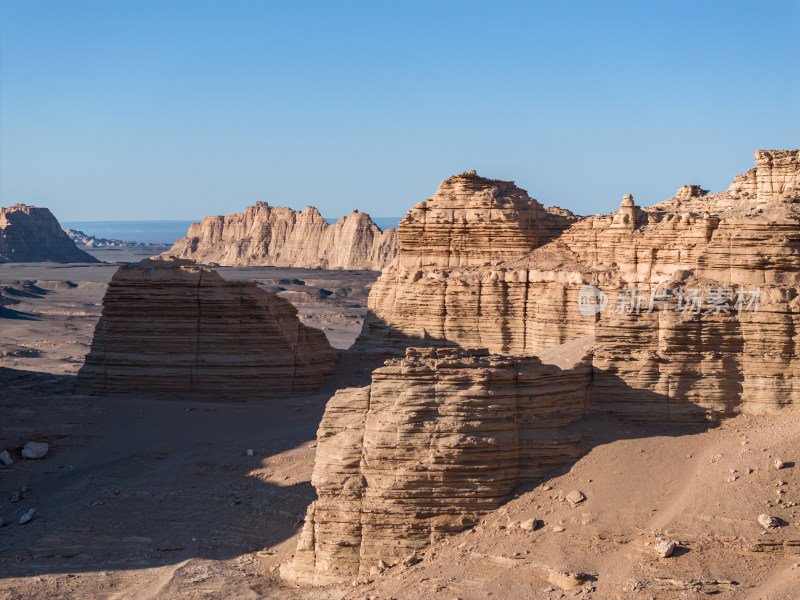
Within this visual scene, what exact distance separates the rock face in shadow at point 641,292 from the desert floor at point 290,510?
28.1 inches

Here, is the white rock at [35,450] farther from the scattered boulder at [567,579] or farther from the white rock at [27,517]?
the scattered boulder at [567,579]

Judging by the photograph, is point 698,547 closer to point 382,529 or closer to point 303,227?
point 382,529

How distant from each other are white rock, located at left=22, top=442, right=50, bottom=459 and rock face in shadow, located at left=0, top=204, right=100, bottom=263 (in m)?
108

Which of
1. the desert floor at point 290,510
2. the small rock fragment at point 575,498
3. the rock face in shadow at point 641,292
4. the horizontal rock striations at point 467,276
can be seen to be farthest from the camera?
the horizontal rock striations at point 467,276

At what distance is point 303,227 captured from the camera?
125688mm

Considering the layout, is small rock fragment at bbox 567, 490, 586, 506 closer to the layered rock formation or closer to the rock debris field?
the rock debris field

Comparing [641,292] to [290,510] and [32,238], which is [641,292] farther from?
[32,238]

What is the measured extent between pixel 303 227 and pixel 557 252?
94.6 metres

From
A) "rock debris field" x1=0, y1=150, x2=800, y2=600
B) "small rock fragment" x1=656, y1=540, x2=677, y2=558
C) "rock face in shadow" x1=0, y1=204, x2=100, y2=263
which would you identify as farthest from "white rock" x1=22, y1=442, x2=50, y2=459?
"rock face in shadow" x1=0, y1=204, x2=100, y2=263

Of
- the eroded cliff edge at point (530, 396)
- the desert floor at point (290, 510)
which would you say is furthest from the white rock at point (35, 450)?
the eroded cliff edge at point (530, 396)

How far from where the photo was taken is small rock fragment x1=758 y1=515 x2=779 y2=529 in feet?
51.8

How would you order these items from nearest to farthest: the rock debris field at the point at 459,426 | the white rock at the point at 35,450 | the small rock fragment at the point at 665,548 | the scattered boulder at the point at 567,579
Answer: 1. the scattered boulder at the point at 567,579
2. the small rock fragment at the point at 665,548
3. the rock debris field at the point at 459,426
4. the white rock at the point at 35,450

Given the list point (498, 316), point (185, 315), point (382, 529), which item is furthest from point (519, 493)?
point (185, 315)

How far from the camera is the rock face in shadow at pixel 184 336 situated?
32.2 m
